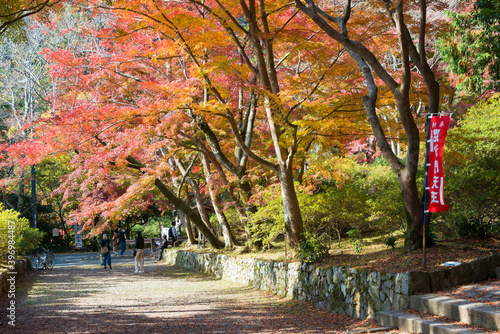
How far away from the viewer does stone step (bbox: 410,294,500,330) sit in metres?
4.28

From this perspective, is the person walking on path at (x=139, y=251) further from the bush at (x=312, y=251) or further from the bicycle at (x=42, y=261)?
the bush at (x=312, y=251)

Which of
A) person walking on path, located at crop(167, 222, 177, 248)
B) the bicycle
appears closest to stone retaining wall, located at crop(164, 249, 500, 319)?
the bicycle

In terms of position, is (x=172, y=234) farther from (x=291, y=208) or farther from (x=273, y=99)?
(x=273, y=99)

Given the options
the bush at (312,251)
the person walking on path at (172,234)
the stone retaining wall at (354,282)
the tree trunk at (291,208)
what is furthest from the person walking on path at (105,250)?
the bush at (312,251)

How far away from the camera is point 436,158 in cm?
598

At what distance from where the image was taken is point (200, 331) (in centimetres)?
642

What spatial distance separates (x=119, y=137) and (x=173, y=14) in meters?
4.33

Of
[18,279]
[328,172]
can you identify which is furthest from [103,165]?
[328,172]

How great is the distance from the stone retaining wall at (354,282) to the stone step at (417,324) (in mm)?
259

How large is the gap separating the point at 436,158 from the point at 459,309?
218 cm

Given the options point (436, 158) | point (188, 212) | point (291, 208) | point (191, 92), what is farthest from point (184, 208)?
point (436, 158)

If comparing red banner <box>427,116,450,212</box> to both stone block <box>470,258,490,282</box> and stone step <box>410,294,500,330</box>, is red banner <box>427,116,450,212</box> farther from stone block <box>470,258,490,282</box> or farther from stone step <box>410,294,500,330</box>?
stone step <box>410,294,500,330</box>

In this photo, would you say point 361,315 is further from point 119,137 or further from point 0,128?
point 0,128

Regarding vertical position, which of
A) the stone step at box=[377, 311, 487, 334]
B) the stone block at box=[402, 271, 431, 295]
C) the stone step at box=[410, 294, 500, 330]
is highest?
the stone block at box=[402, 271, 431, 295]
